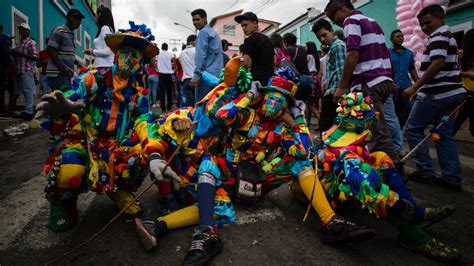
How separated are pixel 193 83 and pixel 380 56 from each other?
2.77 meters

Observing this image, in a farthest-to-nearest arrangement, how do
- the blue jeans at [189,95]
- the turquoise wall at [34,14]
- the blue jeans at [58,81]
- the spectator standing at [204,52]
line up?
the turquoise wall at [34,14] < the blue jeans at [189,95] < the blue jeans at [58,81] < the spectator standing at [204,52]

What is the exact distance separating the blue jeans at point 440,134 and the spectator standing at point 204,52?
272cm

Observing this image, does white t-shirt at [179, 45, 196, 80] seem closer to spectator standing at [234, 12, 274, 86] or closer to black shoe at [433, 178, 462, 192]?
spectator standing at [234, 12, 274, 86]

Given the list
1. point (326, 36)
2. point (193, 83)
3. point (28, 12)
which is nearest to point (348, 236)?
point (326, 36)

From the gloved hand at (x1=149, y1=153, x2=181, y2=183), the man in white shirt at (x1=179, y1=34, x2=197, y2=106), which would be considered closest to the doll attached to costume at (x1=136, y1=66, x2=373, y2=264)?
the gloved hand at (x1=149, y1=153, x2=181, y2=183)

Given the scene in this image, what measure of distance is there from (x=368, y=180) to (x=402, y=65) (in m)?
3.48

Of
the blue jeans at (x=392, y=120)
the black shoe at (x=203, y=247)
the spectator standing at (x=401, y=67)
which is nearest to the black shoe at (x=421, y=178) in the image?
the blue jeans at (x=392, y=120)

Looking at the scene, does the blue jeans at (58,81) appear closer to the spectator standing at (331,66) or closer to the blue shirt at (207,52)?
the blue shirt at (207,52)

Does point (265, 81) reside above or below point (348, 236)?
above

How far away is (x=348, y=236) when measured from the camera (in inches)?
72.4

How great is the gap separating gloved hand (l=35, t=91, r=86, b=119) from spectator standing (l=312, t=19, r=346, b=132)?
116 inches

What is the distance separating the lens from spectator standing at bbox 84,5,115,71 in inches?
141

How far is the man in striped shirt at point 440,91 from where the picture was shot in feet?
10.2

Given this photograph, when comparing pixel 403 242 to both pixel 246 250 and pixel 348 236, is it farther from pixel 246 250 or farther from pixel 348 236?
pixel 246 250
